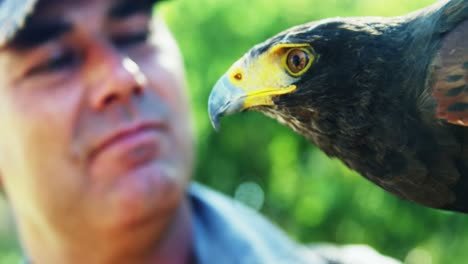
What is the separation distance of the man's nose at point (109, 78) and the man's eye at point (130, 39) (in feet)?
0.45

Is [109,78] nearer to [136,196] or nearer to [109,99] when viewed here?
[109,99]

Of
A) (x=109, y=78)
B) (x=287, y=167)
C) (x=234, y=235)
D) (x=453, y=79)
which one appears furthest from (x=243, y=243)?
(x=453, y=79)

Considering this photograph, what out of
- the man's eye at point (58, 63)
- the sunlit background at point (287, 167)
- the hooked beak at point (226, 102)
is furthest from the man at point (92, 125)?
the sunlit background at point (287, 167)

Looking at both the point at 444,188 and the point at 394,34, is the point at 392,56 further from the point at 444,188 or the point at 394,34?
the point at 444,188

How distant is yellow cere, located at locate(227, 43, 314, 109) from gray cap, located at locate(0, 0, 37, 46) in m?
1.17

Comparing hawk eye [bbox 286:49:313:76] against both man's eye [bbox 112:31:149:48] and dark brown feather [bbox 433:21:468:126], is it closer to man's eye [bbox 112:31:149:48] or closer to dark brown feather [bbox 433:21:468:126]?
dark brown feather [bbox 433:21:468:126]

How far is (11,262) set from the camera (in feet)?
24.3

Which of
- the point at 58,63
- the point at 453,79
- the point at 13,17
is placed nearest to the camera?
the point at 453,79

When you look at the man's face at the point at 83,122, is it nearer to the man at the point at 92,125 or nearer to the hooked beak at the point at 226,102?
the man at the point at 92,125

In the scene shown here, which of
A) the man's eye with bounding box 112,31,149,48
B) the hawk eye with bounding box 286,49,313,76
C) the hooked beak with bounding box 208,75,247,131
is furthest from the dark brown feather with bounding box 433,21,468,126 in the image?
the man's eye with bounding box 112,31,149,48

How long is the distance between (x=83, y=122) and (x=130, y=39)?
19.2 inches

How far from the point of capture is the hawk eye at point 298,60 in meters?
1.80

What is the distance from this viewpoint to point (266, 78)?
5.99 ft

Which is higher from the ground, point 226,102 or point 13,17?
point 13,17
